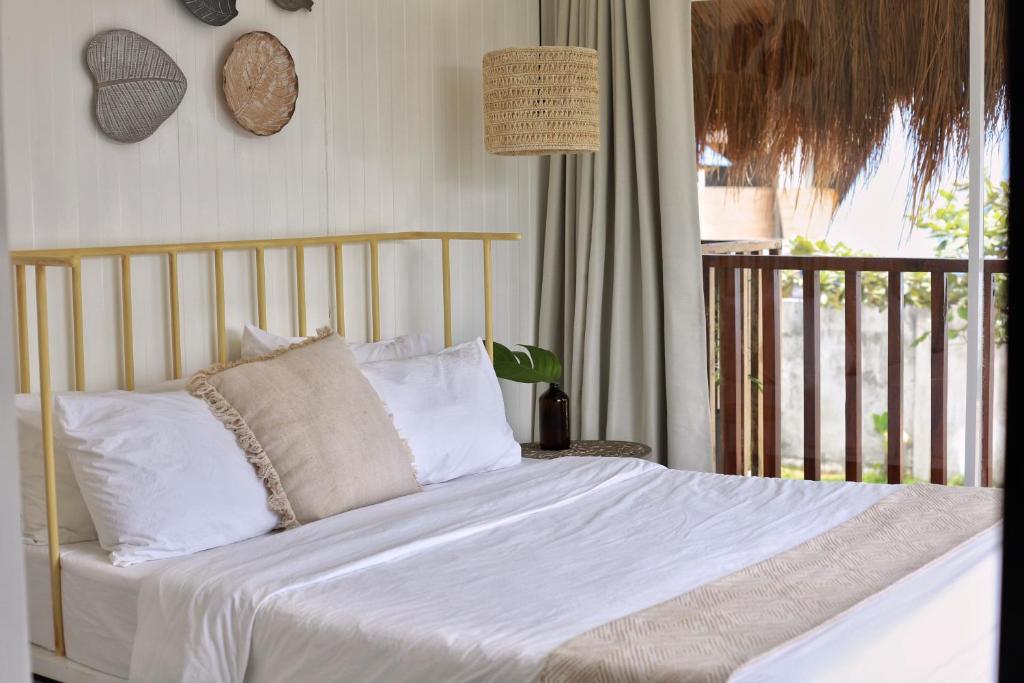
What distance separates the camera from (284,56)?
307cm

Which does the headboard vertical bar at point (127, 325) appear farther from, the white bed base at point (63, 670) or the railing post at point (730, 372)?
the railing post at point (730, 372)

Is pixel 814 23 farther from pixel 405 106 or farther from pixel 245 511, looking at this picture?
pixel 245 511

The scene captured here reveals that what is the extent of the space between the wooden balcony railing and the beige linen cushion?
1.75 m

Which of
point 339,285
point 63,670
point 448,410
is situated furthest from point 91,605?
point 339,285

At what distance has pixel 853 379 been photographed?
12.6 feet

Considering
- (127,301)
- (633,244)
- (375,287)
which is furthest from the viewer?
(633,244)

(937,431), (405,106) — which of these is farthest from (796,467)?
(405,106)

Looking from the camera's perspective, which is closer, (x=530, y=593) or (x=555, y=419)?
(x=530, y=593)

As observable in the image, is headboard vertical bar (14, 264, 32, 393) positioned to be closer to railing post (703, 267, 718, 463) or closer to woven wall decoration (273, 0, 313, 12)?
woven wall decoration (273, 0, 313, 12)

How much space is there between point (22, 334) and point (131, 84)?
664 millimetres

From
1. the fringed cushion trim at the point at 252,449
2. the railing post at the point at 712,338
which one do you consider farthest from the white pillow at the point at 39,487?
the railing post at the point at 712,338

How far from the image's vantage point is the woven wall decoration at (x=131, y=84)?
2602mm

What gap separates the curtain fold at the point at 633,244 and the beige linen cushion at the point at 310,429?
1433 mm

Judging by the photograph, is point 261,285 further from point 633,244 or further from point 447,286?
point 633,244
